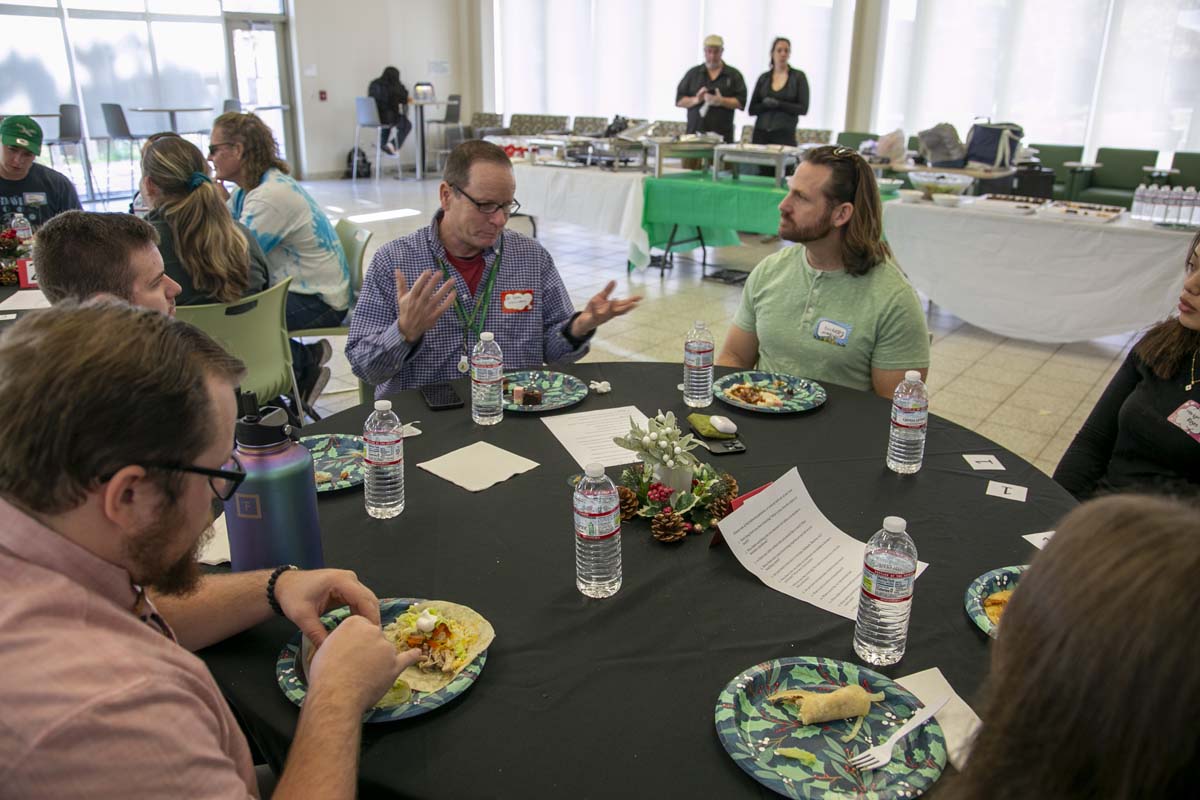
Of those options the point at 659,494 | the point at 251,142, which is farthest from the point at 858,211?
the point at 251,142

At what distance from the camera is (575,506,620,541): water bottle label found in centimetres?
130

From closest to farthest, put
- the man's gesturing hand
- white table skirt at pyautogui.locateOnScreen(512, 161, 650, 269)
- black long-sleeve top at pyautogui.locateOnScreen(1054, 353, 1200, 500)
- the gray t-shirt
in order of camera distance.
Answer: black long-sleeve top at pyautogui.locateOnScreen(1054, 353, 1200, 500) → the man's gesturing hand → the gray t-shirt → white table skirt at pyautogui.locateOnScreen(512, 161, 650, 269)

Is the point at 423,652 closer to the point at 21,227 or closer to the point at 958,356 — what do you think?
the point at 21,227

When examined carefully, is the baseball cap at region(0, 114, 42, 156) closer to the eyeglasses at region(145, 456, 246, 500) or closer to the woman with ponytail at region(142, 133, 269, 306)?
the woman with ponytail at region(142, 133, 269, 306)

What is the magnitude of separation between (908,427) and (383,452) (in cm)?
104

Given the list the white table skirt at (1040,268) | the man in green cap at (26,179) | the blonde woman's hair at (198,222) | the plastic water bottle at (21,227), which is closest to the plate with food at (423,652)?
the blonde woman's hair at (198,222)

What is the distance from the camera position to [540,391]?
213 centimetres

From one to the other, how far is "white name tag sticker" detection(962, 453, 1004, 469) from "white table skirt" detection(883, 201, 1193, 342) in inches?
143

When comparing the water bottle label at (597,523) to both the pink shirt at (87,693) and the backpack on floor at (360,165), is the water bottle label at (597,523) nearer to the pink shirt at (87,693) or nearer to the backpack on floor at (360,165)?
the pink shirt at (87,693)

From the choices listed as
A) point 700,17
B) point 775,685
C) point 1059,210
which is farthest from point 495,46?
point 775,685

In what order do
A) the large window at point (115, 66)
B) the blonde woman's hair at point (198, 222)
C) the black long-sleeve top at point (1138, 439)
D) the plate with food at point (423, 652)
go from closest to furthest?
the plate with food at point (423, 652) < the black long-sleeve top at point (1138, 439) < the blonde woman's hair at point (198, 222) < the large window at point (115, 66)

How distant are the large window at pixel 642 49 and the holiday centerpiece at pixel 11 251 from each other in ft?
23.6

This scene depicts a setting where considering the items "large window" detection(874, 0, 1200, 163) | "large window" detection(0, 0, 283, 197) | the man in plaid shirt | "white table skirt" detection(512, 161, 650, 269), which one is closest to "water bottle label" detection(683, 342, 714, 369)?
the man in plaid shirt

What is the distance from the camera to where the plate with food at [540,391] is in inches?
80.7
